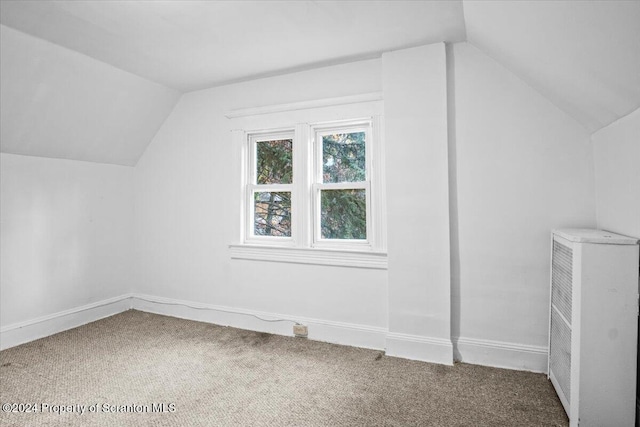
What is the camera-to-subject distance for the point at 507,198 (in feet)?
8.39

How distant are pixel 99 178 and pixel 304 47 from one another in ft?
8.56

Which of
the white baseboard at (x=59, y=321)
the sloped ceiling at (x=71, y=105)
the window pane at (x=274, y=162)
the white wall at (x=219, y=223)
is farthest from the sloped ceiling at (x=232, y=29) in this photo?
the white baseboard at (x=59, y=321)

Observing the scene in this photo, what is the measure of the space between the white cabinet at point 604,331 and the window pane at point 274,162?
236cm

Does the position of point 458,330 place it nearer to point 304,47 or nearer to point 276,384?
point 276,384

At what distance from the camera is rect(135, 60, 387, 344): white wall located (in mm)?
3025

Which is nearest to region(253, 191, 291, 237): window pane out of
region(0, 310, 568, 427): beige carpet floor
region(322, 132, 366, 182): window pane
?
region(322, 132, 366, 182): window pane

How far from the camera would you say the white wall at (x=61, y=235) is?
9.87ft

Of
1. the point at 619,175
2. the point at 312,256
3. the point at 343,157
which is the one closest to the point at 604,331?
the point at 619,175

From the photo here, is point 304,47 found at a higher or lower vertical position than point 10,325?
higher

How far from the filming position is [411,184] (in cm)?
274

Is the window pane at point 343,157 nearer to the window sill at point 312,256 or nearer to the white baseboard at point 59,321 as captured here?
the window sill at point 312,256

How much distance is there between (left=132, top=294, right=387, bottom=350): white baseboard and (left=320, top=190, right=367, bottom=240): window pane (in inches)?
31.0

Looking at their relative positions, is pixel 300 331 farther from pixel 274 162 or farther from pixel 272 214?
pixel 274 162

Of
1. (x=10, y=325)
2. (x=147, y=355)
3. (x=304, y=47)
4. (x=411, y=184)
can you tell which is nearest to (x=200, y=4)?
(x=304, y=47)
